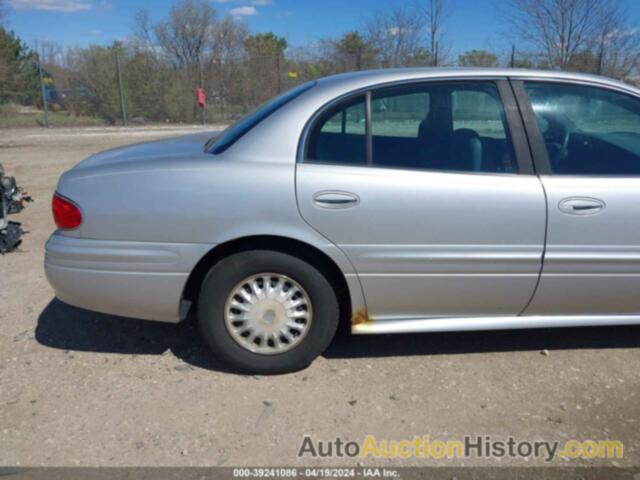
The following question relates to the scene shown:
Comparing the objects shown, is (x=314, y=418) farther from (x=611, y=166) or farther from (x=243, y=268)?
(x=611, y=166)

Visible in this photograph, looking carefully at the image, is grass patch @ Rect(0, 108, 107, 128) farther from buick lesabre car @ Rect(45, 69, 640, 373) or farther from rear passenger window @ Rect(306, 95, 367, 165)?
rear passenger window @ Rect(306, 95, 367, 165)

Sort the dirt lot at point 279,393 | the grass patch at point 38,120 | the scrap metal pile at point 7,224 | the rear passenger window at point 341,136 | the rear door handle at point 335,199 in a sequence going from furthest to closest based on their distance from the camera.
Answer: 1. the grass patch at point 38,120
2. the scrap metal pile at point 7,224
3. the rear passenger window at point 341,136
4. the rear door handle at point 335,199
5. the dirt lot at point 279,393

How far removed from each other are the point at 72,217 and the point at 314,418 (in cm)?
165

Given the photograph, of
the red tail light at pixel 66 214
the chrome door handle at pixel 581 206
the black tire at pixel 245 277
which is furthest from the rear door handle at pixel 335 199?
the red tail light at pixel 66 214

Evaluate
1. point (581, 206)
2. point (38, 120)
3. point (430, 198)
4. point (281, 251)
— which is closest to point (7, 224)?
point (281, 251)

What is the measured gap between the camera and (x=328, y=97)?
3207 mm

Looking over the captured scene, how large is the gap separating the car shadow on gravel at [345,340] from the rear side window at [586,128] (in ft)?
3.80

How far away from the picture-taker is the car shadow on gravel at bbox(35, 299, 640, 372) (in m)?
3.66

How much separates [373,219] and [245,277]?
744 mm

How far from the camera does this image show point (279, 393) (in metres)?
3.18

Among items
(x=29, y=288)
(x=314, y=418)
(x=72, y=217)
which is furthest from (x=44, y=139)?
(x=314, y=418)

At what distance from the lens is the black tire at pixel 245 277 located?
3.15 m

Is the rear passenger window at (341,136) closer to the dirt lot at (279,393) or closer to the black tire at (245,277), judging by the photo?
the black tire at (245,277)

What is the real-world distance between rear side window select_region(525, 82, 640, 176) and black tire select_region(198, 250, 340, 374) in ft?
4.69
